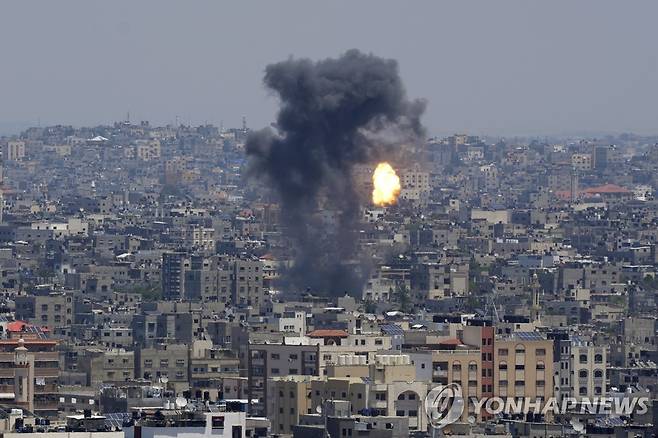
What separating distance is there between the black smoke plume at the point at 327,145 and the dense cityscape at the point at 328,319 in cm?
29

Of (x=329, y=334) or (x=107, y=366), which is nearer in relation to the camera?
(x=329, y=334)

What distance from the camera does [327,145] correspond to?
3974 inches

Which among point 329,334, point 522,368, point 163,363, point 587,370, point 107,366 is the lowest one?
point 107,366

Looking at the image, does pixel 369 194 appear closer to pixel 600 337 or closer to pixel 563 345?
pixel 600 337

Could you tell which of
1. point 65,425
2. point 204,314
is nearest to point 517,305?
point 204,314

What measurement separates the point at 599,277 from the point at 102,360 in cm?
4792

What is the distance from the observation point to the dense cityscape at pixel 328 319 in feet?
199

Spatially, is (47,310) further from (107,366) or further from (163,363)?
(163,363)

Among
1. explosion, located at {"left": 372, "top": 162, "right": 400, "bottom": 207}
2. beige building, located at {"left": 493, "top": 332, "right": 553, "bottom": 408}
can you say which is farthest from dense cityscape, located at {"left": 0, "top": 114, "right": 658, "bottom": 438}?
explosion, located at {"left": 372, "top": 162, "right": 400, "bottom": 207}

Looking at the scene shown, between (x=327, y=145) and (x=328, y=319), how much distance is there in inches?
382

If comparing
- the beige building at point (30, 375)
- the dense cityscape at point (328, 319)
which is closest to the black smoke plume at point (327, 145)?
the dense cityscape at point (328, 319)

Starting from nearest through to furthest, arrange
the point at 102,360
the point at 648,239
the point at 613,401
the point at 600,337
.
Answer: the point at 613,401 → the point at 102,360 → the point at 600,337 → the point at 648,239

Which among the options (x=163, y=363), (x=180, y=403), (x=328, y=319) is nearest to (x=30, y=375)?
(x=180, y=403)

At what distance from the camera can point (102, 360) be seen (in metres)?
86.7
